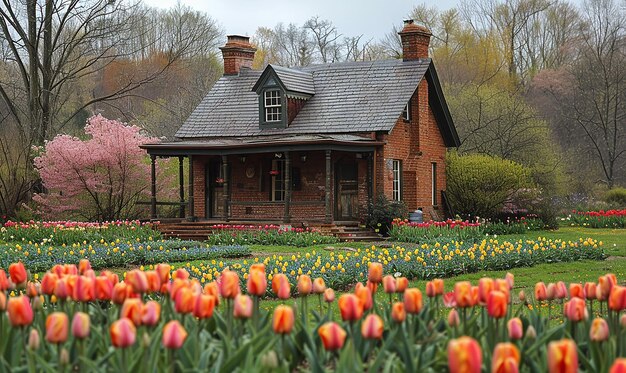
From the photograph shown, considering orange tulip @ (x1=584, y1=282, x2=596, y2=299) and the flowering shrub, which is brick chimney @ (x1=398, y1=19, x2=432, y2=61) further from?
orange tulip @ (x1=584, y1=282, x2=596, y2=299)

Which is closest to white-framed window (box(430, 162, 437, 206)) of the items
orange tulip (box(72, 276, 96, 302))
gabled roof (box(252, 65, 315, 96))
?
gabled roof (box(252, 65, 315, 96))

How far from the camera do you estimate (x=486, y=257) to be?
16391 millimetres

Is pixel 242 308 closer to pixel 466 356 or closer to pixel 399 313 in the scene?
pixel 399 313

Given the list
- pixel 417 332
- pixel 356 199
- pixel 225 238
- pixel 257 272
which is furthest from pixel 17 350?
pixel 356 199

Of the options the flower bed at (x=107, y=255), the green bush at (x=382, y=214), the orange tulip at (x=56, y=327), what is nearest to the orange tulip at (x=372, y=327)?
the orange tulip at (x=56, y=327)

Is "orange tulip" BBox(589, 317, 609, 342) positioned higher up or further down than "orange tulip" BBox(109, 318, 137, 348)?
further down

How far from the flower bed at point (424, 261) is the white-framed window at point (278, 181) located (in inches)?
442

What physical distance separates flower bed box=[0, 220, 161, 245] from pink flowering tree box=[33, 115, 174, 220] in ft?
17.3

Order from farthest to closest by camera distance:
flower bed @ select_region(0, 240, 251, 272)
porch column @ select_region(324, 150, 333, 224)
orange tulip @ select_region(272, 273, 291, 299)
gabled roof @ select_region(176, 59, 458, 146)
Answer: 1. gabled roof @ select_region(176, 59, 458, 146)
2. porch column @ select_region(324, 150, 333, 224)
3. flower bed @ select_region(0, 240, 251, 272)
4. orange tulip @ select_region(272, 273, 291, 299)

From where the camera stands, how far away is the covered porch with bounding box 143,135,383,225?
88.5ft

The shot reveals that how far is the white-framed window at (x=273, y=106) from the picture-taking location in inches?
1178

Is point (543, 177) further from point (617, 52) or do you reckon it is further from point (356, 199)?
point (617, 52)

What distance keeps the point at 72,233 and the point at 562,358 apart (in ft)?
69.1

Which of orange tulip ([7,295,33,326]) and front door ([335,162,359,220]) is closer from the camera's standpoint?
orange tulip ([7,295,33,326])
